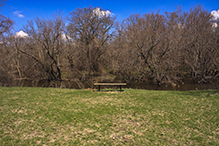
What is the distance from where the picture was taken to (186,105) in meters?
8.28

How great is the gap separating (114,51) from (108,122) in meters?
21.1

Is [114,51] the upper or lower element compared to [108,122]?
upper

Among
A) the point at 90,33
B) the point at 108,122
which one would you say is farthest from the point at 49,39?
the point at 108,122

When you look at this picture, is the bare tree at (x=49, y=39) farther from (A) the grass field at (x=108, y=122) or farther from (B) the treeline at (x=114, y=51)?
(A) the grass field at (x=108, y=122)

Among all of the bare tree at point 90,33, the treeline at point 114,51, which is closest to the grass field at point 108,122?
the treeline at point 114,51

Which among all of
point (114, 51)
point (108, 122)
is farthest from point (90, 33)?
point (108, 122)

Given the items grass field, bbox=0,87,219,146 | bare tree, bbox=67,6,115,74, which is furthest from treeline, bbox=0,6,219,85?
grass field, bbox=0,87,219,146

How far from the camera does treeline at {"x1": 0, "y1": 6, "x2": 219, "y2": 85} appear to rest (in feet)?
70.8

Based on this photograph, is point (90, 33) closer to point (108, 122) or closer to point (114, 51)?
point (114, 51)

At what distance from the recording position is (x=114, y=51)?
26.7 m

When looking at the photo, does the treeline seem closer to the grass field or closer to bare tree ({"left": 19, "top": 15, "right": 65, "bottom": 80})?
bare tree ({"left": 19, "top": 15, "right": 65, "bottom": 80})

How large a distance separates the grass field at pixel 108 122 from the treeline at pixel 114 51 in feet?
37.9

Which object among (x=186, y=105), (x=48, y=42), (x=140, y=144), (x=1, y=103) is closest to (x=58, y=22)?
(x=48, y=42)

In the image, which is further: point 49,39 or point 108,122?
point 49,39
